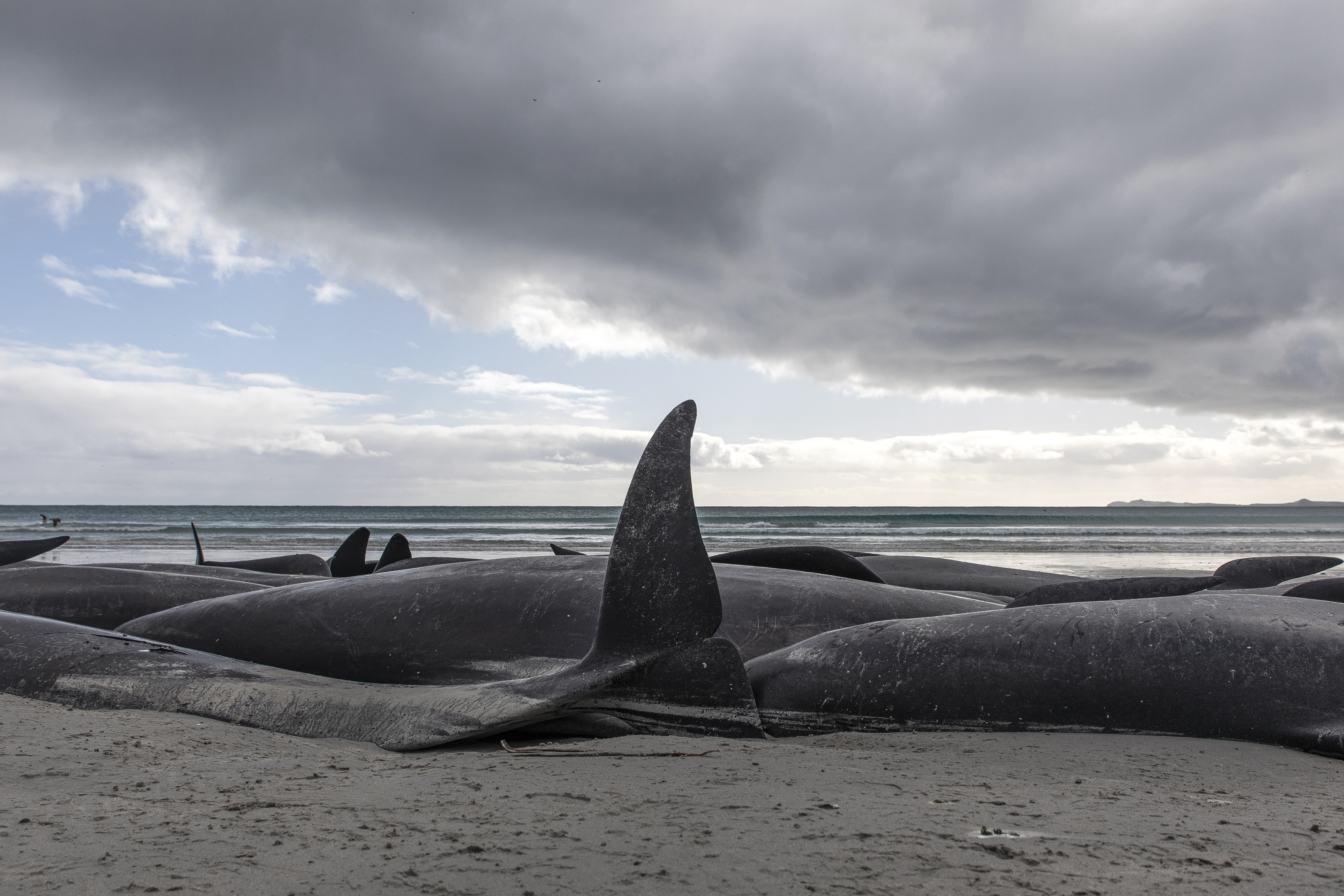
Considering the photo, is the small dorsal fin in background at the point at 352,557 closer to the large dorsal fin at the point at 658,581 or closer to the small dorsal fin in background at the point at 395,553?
the small dorsal fin in background at the point at 395,553

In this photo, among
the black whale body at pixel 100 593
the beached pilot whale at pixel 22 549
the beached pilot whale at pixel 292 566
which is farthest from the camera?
the beached pilot whale at pixel 292 566

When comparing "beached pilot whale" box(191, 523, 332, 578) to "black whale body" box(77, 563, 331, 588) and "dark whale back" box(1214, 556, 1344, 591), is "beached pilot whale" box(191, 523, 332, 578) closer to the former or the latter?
"black whale body" box(77, 563, 331, 588)

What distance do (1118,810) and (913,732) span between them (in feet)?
3.72

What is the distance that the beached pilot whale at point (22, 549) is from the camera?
7.96 meters

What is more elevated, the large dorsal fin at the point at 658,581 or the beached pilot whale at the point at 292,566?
the large dorsal fin at the point at 658,581

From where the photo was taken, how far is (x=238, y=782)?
2.37m

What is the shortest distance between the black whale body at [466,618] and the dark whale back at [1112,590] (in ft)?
1.24

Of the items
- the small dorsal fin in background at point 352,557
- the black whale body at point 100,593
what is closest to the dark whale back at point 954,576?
the small dorsal fin in background at point 352,557

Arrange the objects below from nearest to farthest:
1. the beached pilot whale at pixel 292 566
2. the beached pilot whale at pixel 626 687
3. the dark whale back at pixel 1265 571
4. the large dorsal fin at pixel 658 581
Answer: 1. the beached pilot whale at pixel 626 687
2. the large dorsal fin at pixel 658 581
3. the dark whale back at pixel 1265 571
4. the beached pilot whale at pixel 292 566

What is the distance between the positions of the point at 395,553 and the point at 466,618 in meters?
3.70

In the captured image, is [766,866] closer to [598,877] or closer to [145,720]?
[598,877]

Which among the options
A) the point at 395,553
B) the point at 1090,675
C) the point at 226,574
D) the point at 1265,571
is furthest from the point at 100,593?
the point at 1265,571

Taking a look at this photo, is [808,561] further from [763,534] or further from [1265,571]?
[763,534]

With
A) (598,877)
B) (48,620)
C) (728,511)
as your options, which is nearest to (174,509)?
(728,511)
